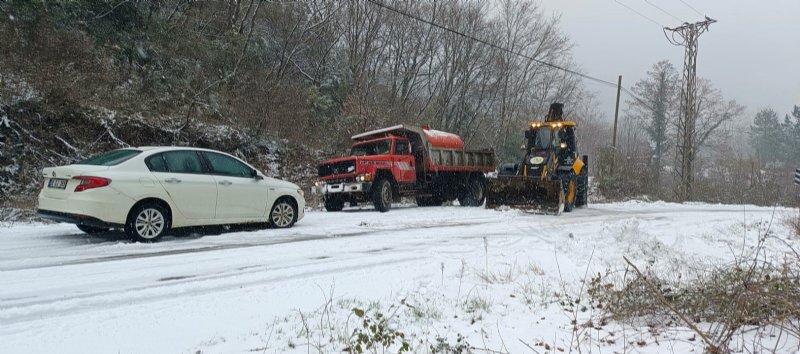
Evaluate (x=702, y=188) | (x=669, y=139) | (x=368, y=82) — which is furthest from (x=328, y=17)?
(x=669, y=139)

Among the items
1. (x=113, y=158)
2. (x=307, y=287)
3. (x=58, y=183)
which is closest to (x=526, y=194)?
(x=307, y=287)

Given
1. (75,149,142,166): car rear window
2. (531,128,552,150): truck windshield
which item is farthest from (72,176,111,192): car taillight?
(531,128,552,150): truck windshield

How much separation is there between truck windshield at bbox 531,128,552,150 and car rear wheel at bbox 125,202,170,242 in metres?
12.0

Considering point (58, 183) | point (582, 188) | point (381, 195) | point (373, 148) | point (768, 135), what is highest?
point (768, 135)

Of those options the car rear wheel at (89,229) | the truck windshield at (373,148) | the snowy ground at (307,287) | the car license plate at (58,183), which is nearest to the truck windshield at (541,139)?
the truck windshield at (373,148)

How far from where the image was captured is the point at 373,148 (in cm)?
1548

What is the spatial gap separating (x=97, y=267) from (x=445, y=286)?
4217 millimetres

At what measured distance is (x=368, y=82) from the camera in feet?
86.4

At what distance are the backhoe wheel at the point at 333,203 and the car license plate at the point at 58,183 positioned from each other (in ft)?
25.5

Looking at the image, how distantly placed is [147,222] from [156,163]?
1.00m

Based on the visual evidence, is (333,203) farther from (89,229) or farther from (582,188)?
(582,188)

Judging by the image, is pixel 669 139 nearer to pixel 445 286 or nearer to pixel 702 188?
pixel 702 188

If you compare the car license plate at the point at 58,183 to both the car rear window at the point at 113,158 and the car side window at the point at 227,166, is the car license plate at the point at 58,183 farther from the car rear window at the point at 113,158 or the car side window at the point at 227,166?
the car side window at the point at 227,166

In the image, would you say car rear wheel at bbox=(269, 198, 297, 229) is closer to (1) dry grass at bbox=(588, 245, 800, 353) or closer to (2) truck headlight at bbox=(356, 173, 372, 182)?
(2) truck headlight at bbox=(356, 173, 372, 182)
